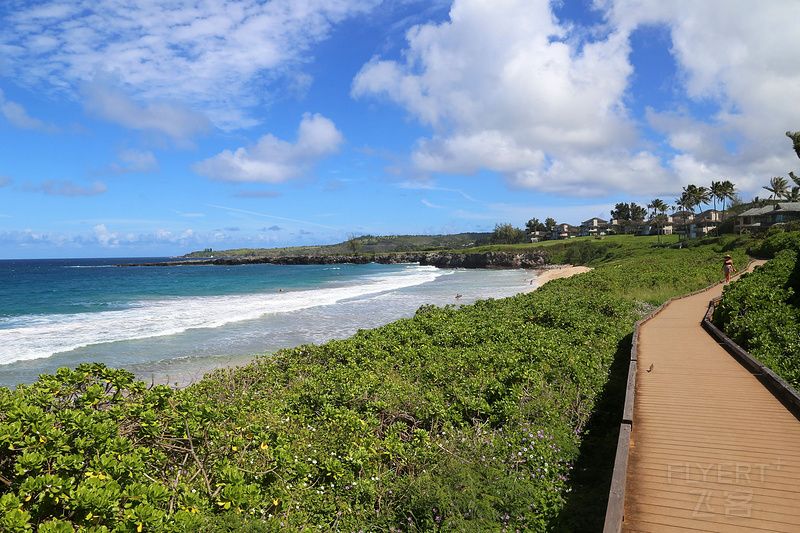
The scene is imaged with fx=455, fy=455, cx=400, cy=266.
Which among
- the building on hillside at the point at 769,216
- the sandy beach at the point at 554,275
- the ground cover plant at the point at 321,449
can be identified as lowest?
the sandy beach at the point at 554,275

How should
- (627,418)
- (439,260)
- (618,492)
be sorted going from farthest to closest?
(439,260) < (627,418) < (618,492)

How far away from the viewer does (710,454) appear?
20.1ft

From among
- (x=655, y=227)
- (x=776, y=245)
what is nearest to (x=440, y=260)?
(x=655, y=227)

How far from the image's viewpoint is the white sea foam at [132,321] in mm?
21766

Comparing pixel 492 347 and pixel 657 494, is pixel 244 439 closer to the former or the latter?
pixel 657 494

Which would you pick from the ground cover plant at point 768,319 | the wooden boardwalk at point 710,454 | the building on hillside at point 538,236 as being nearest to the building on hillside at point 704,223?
the building on hillside at point 538,236

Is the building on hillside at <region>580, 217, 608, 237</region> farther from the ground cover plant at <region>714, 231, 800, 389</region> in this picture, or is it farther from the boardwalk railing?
the boardwalk railing

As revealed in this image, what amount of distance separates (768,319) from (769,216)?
A: 248 ft

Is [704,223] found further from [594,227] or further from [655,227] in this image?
[594,227]

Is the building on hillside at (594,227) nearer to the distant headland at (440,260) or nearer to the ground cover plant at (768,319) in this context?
the distant headland at (440,260)

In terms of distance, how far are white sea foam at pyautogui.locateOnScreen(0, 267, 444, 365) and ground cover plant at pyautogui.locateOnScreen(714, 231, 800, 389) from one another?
24610mm

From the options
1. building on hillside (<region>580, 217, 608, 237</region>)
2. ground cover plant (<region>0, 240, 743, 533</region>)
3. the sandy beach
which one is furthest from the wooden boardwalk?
building on hillside (<region>580, 217, 608, 237</region>)

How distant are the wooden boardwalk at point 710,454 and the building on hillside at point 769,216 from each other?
70.9 meters

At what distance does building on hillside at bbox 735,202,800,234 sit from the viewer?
219 feet
